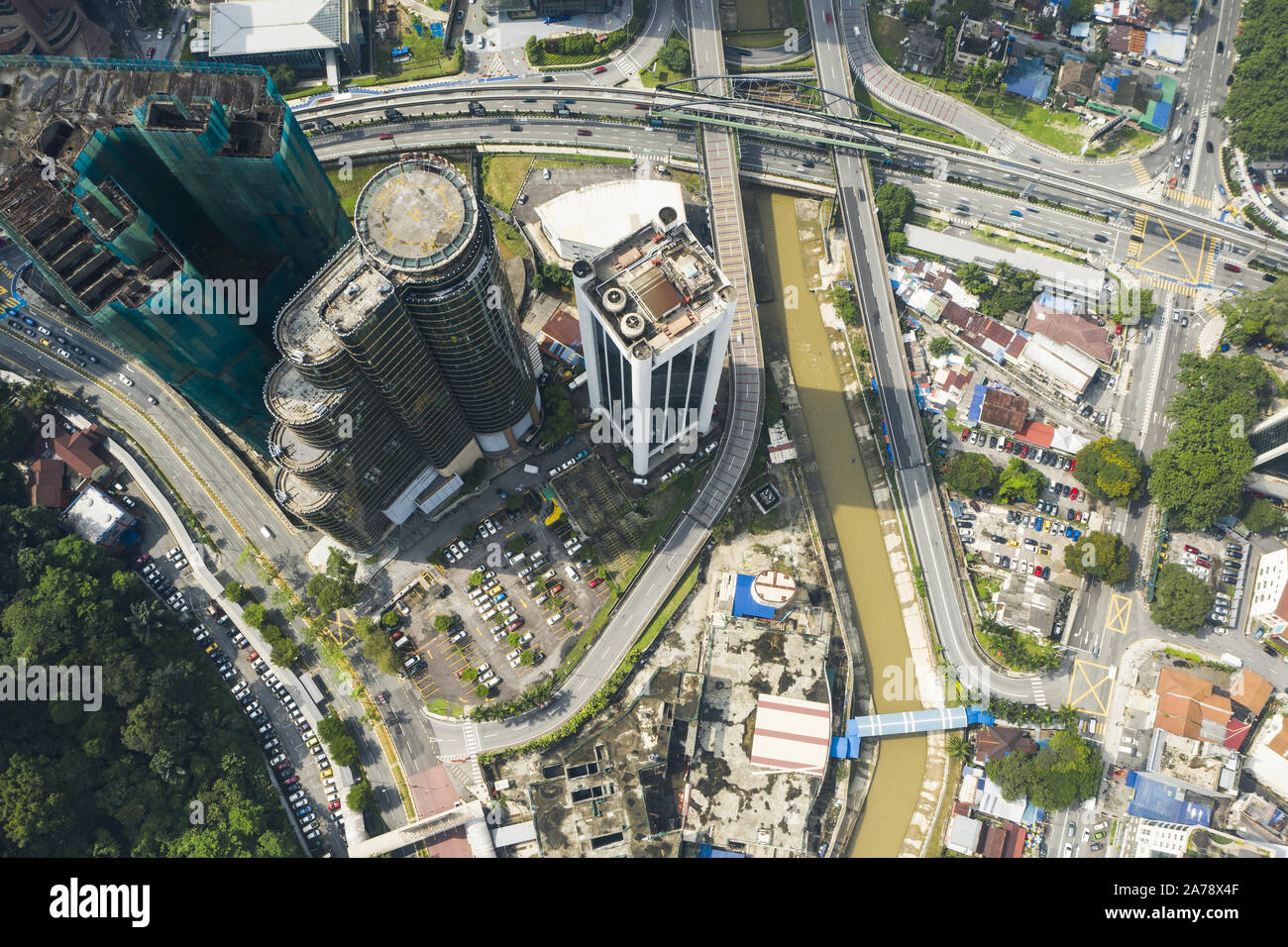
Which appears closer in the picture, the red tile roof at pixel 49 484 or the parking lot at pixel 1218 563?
the red tile roof at pixel 49 484

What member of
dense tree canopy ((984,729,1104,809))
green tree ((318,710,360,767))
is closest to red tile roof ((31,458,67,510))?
green tree ((318,710,360,767))

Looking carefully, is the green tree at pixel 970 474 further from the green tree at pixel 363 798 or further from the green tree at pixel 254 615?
the green tree at pixel 254 615

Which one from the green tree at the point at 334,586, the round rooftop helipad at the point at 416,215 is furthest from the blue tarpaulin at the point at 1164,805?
the round rooftop helipad at the point at 416,215

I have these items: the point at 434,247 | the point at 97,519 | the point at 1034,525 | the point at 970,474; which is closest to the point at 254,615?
the point at 97,519

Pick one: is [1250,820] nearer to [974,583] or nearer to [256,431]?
[974,583]

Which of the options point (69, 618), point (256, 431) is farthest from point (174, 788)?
point (256, 431)

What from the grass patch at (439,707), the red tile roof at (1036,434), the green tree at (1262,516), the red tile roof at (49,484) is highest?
the red tile roof at (1036,434)
